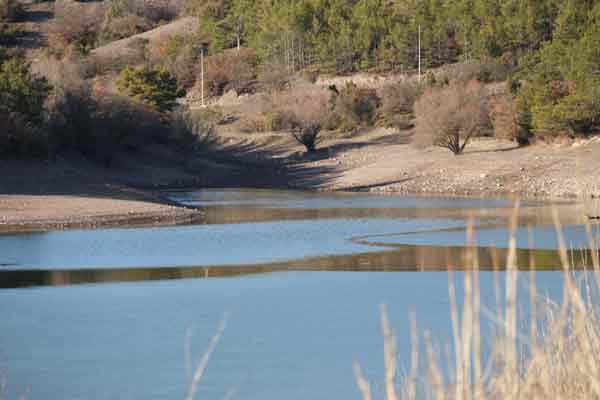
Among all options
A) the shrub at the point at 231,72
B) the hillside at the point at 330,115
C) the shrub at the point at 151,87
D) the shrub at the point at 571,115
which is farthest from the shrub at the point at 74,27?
the shrub at the point at 571,115

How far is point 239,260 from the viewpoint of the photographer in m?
20.7

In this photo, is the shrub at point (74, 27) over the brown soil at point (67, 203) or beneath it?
over

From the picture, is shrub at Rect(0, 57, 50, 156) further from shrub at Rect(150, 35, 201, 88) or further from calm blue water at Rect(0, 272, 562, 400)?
shrub at Rect(150, 35, 201, 88)

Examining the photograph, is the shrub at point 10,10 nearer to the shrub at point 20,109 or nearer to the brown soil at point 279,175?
the brown soil at point 279,175

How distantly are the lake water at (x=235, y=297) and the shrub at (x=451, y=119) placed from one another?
49.5 ft

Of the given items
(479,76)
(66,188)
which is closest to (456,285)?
(66,188)

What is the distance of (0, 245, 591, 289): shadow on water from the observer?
18.3 metres

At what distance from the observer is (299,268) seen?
19516 millimetres

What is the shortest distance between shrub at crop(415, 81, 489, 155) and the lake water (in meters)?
15.1

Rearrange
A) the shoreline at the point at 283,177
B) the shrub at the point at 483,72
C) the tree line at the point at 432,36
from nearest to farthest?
the shoreline at the point at 283,177 → the tree line at the point at 432,36 → the shrub at the point at 483,72

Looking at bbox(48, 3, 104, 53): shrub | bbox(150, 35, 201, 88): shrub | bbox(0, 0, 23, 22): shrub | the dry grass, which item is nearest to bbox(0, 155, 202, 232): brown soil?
the dry grass

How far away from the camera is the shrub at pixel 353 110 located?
181ft

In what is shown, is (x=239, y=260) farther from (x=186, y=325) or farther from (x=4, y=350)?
(x=4, y=350)

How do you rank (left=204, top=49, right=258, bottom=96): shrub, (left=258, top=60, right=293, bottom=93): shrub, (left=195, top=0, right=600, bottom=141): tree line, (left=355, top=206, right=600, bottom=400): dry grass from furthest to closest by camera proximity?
(left=204, top=49, right=258, bottom=96): shrub
(left=258, top=60, right=293, bottom=93): shrub
(left=195, top=0, right=600, bottom=141): tree line
(left=355, top=206, right=600, bottom=400): dry grass
